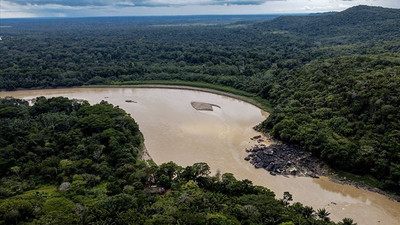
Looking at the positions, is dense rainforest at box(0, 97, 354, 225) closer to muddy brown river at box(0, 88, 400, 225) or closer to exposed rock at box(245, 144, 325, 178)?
muddy brown river at box(0, 88, 400, 225)

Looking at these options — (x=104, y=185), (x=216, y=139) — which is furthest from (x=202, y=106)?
(x=104, y=185)

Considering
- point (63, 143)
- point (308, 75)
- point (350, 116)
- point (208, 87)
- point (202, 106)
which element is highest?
point (308, 75)

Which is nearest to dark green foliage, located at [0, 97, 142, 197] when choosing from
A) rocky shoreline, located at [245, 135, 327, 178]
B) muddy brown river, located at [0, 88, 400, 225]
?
muddy brown river, located at [0, 88, 400, 225]

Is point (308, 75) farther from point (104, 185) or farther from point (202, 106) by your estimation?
point (104, 185)

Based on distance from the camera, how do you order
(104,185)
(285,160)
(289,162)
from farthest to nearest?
1. (285,160)
2. (289,162)
3. (104,185)

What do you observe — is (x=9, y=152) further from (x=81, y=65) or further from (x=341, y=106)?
(x=81, y=65)

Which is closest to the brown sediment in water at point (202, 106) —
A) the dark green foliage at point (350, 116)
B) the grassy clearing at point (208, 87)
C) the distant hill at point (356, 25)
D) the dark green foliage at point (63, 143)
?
the grassy clearing at point (208, 87)
